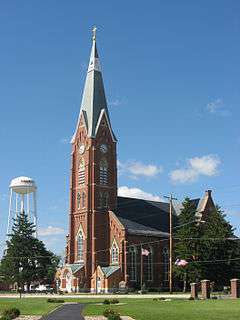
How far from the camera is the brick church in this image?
82.8 meters

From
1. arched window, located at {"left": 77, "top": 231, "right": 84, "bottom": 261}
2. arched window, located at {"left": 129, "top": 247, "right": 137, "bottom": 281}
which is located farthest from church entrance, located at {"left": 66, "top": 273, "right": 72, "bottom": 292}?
arched window, located at {"left": 129, "top": 247, "right": 137, "bottom": 281}

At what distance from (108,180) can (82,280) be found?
1718cm

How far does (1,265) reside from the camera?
90.6m

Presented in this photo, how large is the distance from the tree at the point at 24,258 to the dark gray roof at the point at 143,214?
16.1 m

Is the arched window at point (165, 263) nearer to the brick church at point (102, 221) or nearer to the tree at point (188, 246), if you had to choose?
the brick church at point (102, 221)

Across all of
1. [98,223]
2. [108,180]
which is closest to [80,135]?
[108,180]

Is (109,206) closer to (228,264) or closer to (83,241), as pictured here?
(83,241)

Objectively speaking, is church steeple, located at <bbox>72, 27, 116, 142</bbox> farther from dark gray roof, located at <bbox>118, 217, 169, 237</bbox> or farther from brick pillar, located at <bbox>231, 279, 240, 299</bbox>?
brick pillar, located at <bbox>231, 279, 240, 299</bbox>

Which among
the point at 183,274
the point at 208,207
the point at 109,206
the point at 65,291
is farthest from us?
the point at 208,207

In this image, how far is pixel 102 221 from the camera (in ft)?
284

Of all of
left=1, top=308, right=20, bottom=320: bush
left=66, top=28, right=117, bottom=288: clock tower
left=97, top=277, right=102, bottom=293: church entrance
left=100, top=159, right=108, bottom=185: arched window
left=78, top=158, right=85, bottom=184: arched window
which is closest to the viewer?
left=1, top=308, right=20, bottom=320: bush

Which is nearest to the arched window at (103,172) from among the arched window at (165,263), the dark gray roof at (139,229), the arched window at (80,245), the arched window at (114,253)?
the dark gray roof at (139,229)

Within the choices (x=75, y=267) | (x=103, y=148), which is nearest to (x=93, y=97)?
(x=103, y=148)

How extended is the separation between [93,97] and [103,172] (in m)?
12.9
